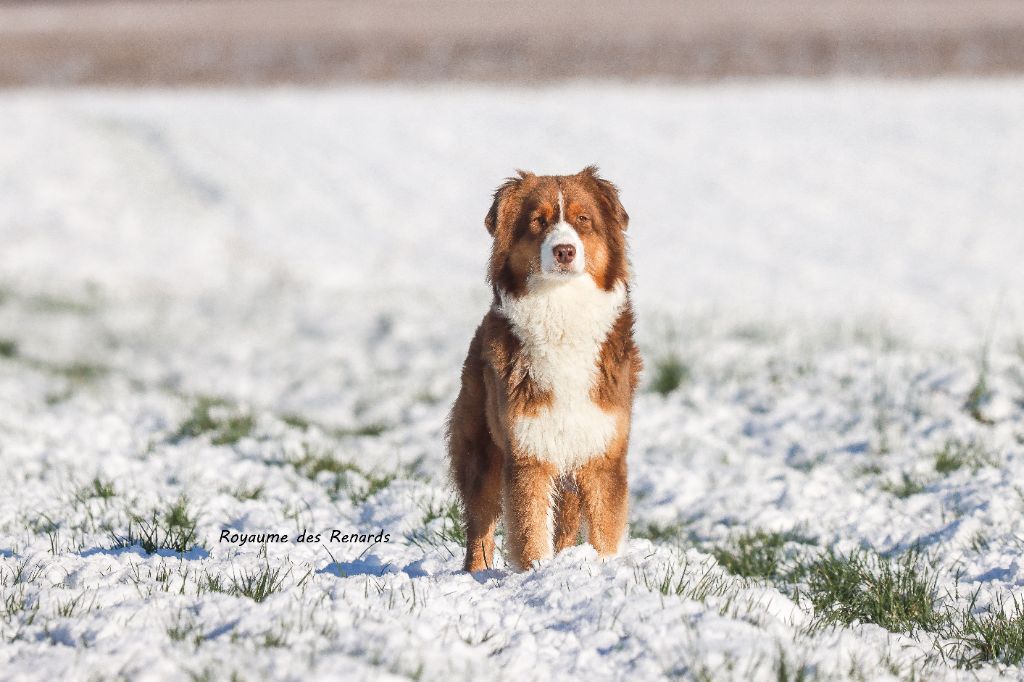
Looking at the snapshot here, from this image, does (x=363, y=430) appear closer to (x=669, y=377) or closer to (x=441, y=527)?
(x=669, y=377)

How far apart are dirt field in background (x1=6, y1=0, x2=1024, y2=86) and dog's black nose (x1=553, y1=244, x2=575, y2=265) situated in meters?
20.9

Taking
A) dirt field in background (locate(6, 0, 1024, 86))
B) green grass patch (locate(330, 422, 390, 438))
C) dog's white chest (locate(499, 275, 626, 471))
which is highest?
dirt field in background (locate(6, 0, 1024, 86))

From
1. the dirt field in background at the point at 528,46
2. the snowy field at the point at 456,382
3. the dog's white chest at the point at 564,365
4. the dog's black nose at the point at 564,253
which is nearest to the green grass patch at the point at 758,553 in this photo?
the snowy field at the point at 456,382

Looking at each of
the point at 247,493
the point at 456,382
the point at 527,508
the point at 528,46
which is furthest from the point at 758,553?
the point at 528,46

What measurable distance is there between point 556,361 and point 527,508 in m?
0.62

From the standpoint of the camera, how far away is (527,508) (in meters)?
3.97

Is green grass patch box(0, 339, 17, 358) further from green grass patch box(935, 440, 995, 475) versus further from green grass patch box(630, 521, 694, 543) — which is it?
green grass patch box(935, 440, 995, 475)

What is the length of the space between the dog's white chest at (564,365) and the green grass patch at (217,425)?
3.75m

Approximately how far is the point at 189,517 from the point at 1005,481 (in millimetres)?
4798

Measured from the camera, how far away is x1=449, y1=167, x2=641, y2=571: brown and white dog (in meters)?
3.95

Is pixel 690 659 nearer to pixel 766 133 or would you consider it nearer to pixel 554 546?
pixel 554 546

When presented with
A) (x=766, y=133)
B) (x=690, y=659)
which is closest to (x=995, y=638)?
(x=690, y=659)

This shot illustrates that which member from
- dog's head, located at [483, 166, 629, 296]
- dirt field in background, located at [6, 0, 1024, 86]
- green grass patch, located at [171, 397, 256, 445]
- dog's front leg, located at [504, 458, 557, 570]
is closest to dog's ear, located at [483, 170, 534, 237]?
dog's head, located at [483, 166, 629, 296]

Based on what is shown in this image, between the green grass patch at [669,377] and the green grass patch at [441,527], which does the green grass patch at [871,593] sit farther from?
the green grass patch at [669,377]
